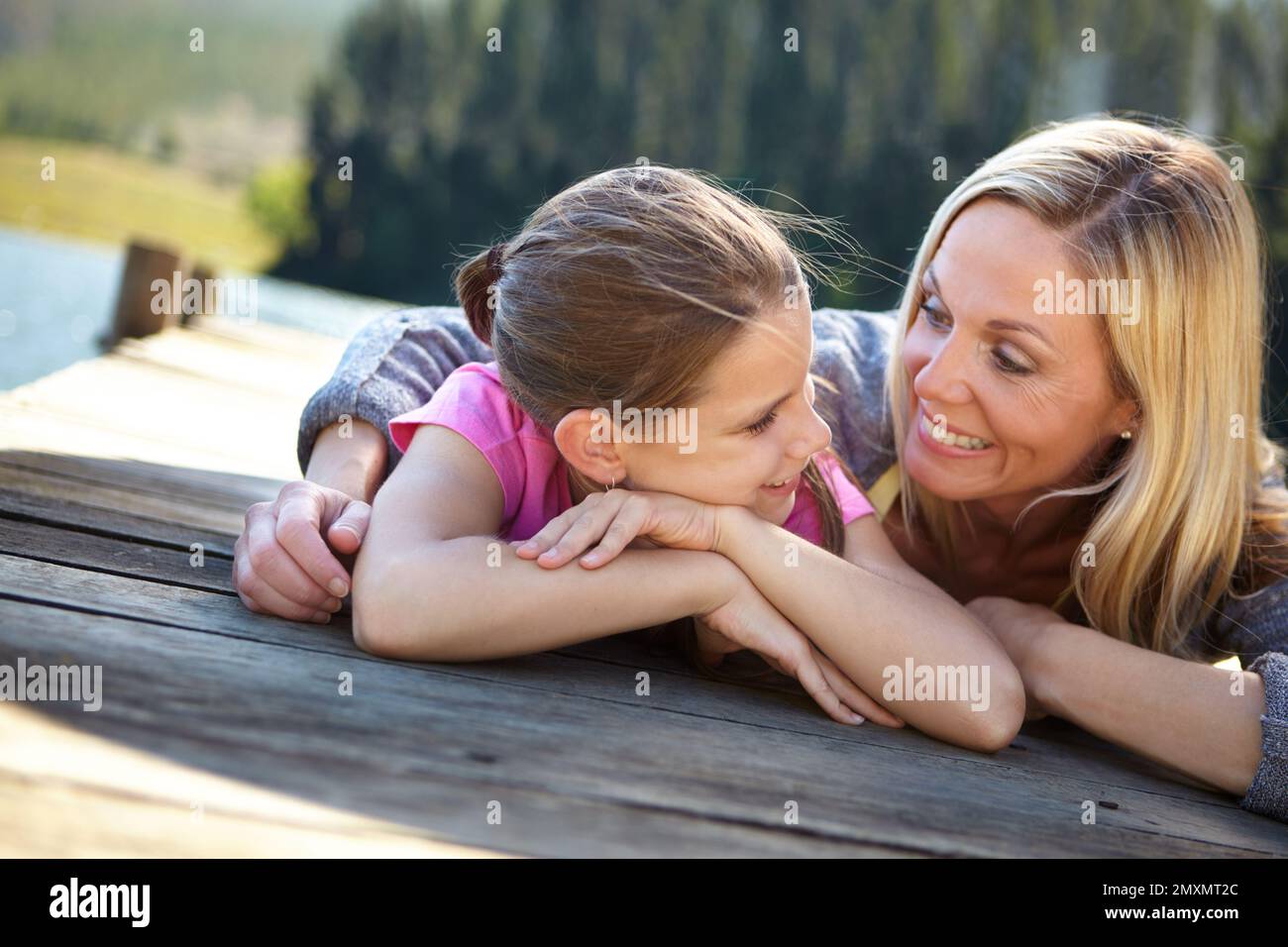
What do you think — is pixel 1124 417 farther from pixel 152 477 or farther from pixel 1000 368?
pixel 152 477

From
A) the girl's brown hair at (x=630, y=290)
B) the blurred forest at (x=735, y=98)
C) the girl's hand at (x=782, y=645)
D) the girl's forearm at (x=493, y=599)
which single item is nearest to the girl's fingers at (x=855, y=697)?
the girl's hand at (x=782, y=645)

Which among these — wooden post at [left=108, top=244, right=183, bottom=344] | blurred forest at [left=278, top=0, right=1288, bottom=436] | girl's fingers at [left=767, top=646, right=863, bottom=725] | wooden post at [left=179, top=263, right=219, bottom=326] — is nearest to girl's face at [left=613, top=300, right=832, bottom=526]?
girl's fingers at [left=767, top=646, right=863, bottom=725]

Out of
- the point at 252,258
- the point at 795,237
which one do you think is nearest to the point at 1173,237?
the point at 795,237

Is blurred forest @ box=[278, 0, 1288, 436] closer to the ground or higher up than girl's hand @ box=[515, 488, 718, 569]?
higher up

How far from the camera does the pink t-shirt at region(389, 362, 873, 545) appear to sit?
2219 millimetres

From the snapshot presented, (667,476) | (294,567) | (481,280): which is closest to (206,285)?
(481,280)

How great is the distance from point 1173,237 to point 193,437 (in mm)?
2870

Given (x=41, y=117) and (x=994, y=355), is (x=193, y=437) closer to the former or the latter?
(x=994, y=355)

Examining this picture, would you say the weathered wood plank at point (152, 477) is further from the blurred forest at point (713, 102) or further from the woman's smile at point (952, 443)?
the blurred forest at point (713, 102)

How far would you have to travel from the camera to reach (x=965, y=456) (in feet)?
8.57

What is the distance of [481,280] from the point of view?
228 centimetres

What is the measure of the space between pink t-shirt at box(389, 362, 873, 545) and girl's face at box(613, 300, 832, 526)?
210 mm

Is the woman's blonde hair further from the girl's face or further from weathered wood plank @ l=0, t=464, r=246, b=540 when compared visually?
weathered wood plank @ l=0, t=464, r=246, b=540

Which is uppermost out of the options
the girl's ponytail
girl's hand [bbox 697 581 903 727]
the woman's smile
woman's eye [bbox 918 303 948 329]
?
the girl's ponytail
